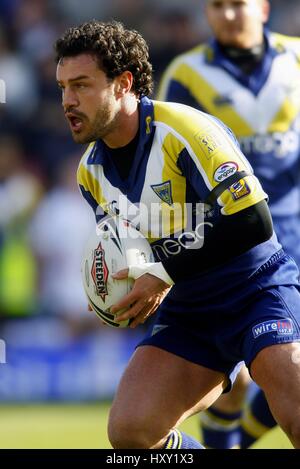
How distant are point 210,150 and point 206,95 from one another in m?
2.11

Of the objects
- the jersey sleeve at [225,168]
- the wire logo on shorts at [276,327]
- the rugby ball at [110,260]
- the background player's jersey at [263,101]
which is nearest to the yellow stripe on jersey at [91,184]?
the rugby ball at [110,260]

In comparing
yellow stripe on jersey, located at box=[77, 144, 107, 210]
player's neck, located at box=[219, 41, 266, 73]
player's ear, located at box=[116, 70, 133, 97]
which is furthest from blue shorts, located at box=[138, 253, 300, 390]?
player's neck, located at box=[219, 41, 266, 73]

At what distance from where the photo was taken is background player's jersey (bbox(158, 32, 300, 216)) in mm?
5992

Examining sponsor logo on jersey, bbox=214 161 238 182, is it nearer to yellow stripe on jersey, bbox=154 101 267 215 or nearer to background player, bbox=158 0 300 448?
yellow stripe on jersey, bbox=154 101 267 215

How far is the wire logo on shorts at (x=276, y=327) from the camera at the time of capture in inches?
161

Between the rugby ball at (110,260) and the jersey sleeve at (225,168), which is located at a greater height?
the jersey sleeve at (225,168)

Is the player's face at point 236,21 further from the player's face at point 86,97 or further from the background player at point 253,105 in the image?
the player's face at point 86,97

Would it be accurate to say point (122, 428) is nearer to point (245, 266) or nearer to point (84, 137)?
point (245, 266)

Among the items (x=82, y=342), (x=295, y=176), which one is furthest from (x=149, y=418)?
(x=82, y=342)

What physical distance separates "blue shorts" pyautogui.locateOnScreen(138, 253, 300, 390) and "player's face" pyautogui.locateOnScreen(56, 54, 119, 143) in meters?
0.90

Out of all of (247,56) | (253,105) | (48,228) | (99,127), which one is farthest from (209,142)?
(48,228)

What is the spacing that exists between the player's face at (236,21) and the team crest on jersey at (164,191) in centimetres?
206

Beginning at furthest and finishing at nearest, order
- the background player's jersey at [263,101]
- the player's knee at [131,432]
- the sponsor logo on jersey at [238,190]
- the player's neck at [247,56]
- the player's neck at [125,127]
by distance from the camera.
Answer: the player's neck at [247,56]
the background player's jersey at [263,101]
the player's neck at [125,127]
the player's knee at [131,432]
the sponsor logo on jersey at [238,190]

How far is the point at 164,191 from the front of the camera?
4.32 metres
